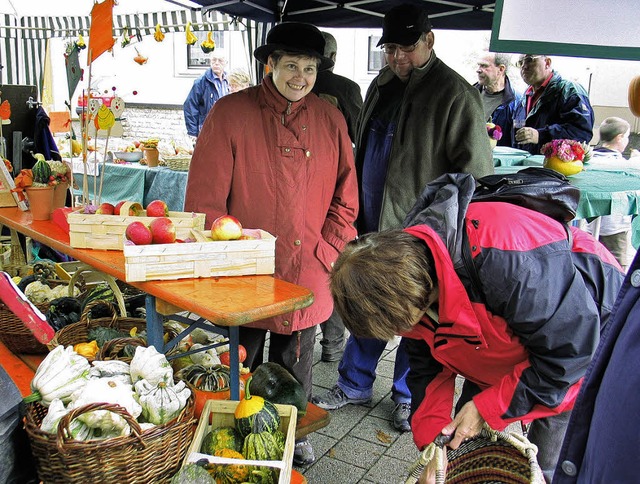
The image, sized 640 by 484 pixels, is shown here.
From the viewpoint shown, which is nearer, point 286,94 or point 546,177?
point 546,177

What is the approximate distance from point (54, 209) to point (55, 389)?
1.57 metres

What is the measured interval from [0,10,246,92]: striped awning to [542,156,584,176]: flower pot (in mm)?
6352

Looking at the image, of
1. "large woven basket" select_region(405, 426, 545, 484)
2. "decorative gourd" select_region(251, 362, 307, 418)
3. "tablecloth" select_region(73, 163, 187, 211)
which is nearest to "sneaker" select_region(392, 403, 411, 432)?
"decorative gourd" select_region(251, 362, 307, 418)

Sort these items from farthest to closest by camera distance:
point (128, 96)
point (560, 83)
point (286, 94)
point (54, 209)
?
point (128, 96) → point (560, 83) → point (54, 209) → point (286, 94)

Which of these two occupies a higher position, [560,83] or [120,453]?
[560,83]

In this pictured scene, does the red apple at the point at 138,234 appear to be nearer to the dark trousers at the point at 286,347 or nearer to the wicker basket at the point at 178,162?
the dark trousers at the point at 286,347

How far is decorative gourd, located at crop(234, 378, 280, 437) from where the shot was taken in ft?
5.67

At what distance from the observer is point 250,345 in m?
2.61

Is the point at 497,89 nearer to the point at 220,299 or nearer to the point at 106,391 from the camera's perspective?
the point at 220,299

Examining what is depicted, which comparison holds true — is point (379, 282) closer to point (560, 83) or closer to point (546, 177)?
point (546, 177)

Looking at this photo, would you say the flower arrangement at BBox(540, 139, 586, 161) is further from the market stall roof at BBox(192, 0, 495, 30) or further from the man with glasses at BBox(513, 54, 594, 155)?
the market stall roof at BBox(192, 0, 495, 30)

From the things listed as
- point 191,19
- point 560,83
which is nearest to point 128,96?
point 191,19

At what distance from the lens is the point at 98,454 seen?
1.43 meters

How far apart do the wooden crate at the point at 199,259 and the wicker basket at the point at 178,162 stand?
3.59 meters
